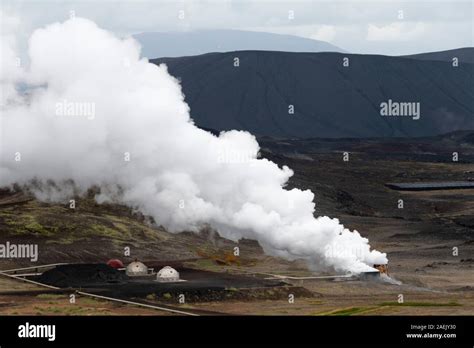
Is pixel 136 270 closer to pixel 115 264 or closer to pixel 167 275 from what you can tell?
pixel 167 275

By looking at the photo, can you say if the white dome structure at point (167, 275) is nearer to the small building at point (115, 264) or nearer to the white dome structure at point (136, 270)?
the white dome structure at point (136, 270)

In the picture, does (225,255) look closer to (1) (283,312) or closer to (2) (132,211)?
(2) (132,211)

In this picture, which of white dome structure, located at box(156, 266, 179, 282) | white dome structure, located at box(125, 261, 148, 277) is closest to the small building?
white dome structure, located at box(125, 261, 148, 277)

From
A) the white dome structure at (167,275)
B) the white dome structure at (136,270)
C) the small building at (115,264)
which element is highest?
the small building at (115,264)

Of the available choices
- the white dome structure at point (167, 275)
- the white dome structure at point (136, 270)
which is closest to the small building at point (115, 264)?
the white dome structure at point (136, 270)

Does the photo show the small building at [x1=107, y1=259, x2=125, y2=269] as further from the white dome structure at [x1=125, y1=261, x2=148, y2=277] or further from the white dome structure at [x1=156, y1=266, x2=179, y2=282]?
the white dome structure at [x1=156, y1=266, x2=179, y2=282]
